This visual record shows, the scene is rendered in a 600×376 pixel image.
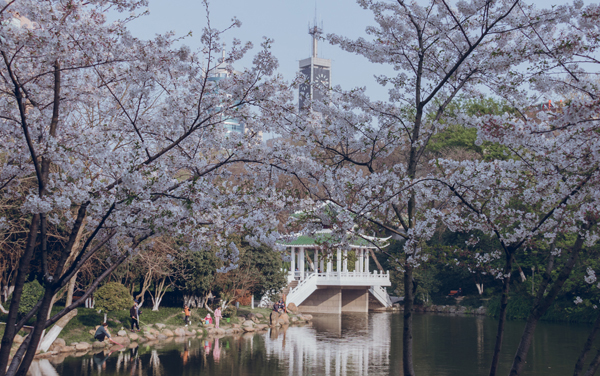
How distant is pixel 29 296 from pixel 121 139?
38.4 feet

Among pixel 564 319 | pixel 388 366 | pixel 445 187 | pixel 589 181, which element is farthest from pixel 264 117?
pixel 564 319

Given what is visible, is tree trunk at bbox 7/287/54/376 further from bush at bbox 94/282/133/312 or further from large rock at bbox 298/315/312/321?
large rock at bbox 298/315/312/321

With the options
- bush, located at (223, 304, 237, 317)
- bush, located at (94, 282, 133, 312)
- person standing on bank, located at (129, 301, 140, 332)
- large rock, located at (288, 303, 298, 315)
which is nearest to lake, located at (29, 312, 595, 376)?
person standing on bank, located at (129, 301, 140, 332)

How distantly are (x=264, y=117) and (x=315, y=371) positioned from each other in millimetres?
8740

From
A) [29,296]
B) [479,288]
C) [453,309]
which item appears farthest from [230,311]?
[479,288]

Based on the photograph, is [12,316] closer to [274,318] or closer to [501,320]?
[501,320]

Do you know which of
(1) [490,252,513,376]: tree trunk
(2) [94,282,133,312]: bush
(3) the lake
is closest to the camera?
(1) [490,252,513,376]: tree trunk

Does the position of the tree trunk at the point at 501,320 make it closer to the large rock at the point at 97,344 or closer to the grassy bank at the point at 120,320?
the grassy bank at the point at 120,320

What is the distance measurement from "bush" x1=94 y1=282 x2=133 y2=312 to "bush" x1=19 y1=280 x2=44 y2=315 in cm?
273

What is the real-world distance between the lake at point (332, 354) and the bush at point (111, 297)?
220cm

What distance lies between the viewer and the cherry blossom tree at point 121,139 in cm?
558

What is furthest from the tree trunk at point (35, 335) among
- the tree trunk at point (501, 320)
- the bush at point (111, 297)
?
the bush at point (111, 297)

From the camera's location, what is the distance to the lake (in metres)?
13.9

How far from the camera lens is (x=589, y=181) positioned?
594cm
